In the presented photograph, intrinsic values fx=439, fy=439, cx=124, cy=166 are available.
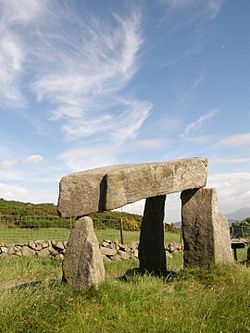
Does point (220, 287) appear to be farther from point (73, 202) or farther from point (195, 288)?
point (73, 202)

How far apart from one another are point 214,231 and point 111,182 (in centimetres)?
254

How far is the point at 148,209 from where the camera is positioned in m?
9.51

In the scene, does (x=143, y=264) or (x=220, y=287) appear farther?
(x=143, y=264)

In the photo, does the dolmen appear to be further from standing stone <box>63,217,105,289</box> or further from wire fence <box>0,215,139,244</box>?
wire fence <box>0,215,139,244</box>

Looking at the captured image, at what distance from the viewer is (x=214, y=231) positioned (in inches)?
339

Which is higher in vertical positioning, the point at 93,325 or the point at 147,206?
the point at 147,206

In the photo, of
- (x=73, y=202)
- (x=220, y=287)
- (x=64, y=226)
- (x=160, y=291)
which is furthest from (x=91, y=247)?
(x=64, y=226)

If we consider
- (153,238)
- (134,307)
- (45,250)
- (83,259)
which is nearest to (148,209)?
(153,238)

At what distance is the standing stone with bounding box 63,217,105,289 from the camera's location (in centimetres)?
699

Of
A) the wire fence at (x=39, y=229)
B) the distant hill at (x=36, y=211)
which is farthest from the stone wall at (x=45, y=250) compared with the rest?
the distant hill at (x=36, y=211)

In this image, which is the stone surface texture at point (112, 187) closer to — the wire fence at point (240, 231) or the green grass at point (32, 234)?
the green grass at point (32, 234)

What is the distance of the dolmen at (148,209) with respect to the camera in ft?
23.7

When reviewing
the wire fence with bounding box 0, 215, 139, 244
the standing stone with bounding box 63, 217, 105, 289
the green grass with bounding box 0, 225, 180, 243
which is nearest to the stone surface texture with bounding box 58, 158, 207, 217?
the standing stone with bounding box 63, 217, 105, 289

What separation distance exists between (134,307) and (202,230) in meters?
3.06
